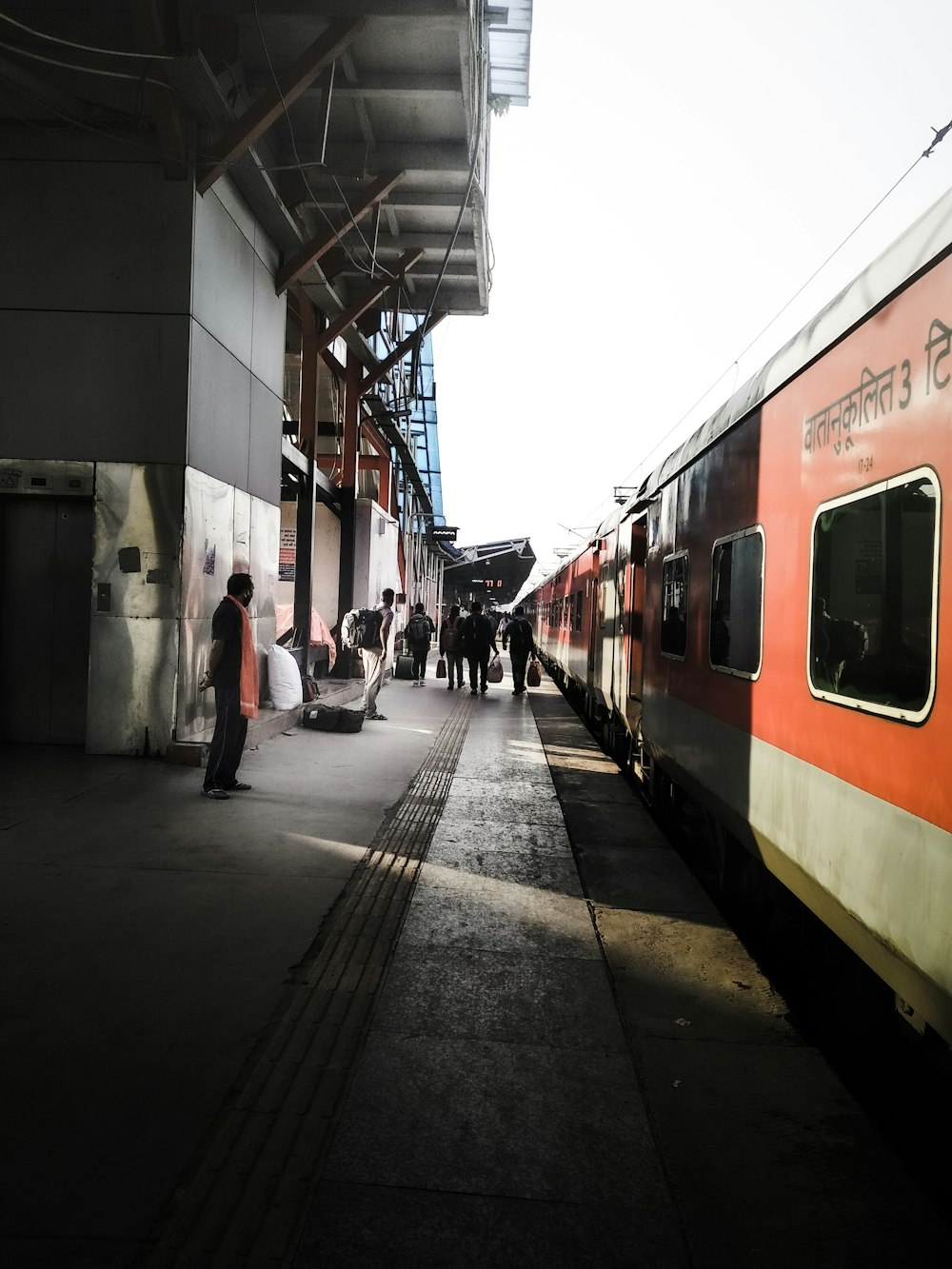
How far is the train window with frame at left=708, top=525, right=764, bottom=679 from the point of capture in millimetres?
4406

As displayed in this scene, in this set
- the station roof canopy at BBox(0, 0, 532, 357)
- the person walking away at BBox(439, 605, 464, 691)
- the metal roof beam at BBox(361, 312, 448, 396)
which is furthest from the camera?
the person walking away at BBox(439, 605, 464, 691)

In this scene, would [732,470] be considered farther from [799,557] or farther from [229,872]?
[229,872]

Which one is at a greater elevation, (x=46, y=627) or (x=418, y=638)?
(x=46, y=627)

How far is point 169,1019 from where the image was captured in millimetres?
3324

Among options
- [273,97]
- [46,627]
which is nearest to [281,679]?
[46,627]

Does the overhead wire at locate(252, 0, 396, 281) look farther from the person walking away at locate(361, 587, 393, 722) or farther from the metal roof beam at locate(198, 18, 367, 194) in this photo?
the person walking away at locate(361, 587, 393, 722)

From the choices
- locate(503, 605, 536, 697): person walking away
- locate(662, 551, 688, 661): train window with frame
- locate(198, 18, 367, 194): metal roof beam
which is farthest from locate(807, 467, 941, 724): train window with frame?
locate(503, 605, 536, 697): person walking away

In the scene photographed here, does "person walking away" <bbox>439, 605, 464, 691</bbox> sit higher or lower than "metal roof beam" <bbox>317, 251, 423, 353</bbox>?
lower

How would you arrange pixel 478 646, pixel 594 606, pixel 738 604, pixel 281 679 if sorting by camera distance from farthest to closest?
pixel 478 646 → pixel 594 606 → pixel 281 679 → pixel 738 604

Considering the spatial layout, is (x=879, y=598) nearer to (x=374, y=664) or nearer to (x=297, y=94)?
(x=297, y=94)

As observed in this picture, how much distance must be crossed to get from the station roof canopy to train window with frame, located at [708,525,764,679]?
581cm

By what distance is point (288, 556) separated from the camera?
15.6 meters

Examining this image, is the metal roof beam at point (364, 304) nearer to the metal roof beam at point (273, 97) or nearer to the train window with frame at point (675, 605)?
the metal roof beam at point (273, 97)

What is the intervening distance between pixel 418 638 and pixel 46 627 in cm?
1114
